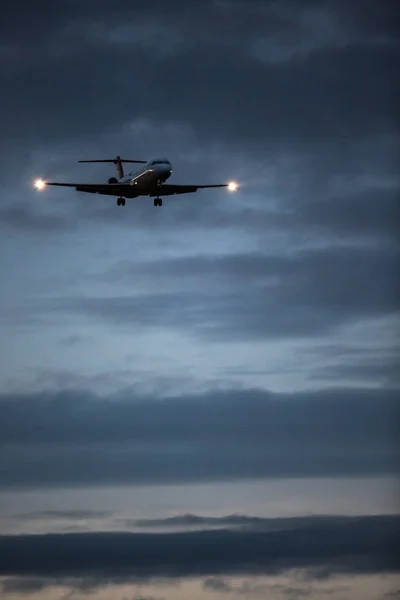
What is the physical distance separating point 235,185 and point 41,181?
2846 cm

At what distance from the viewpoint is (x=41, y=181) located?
7234 inches

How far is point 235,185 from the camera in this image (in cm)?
19338
